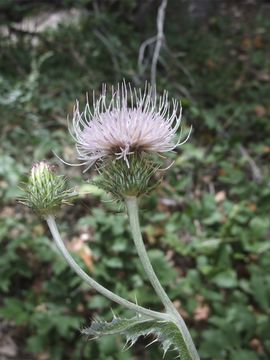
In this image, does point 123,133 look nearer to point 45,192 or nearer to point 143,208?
point 45,192

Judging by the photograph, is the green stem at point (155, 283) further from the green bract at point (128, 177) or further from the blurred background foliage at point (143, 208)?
the blurred background foliage at point (143, 208)

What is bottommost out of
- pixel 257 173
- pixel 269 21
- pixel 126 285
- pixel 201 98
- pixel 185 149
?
pixel 126 285

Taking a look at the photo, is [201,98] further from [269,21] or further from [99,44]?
[269,21]

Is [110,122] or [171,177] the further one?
[171,177]

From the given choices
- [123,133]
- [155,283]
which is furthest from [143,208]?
[155,283]

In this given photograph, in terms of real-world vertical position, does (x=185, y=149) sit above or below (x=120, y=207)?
above

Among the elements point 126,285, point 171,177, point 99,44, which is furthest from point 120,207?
point 99,44
